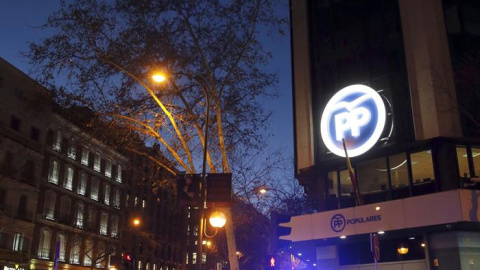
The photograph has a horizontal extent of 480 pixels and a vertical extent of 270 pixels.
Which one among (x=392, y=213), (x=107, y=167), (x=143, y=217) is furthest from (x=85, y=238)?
(x=392, y=213)

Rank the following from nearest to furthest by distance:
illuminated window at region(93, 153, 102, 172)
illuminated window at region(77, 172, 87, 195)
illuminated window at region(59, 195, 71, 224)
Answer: illuminated window at region(59, 195, 71, 224)
illuminated window at region(77, 172, 87, 195)
illuminated window at region(93, 153, 102, 172)

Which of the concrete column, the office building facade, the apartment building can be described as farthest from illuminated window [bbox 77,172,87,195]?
the concrete column

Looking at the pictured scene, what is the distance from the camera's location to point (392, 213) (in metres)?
19.0

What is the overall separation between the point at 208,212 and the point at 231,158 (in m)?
5.10

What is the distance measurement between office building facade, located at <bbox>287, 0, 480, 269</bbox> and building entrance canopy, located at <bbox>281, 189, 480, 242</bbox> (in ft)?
0.13

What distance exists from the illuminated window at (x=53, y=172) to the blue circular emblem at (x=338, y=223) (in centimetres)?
3740

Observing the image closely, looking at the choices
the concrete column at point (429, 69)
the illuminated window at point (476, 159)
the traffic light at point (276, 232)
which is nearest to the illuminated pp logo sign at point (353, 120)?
the concrete column at point (429, 69)

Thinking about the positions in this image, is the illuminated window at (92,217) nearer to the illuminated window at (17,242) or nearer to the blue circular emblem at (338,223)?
the illuminated window at (17,242)

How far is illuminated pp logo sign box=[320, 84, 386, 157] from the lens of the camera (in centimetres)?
2156

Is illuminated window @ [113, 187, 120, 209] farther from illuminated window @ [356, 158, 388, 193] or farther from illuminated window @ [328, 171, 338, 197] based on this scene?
illuminated window @ [356, 158, 388, 193]

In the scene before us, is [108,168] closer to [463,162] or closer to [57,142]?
[57,142]

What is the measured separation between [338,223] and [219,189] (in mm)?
8040

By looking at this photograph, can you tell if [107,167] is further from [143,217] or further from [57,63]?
[57,63]

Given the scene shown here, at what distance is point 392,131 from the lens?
21078 millimetres
